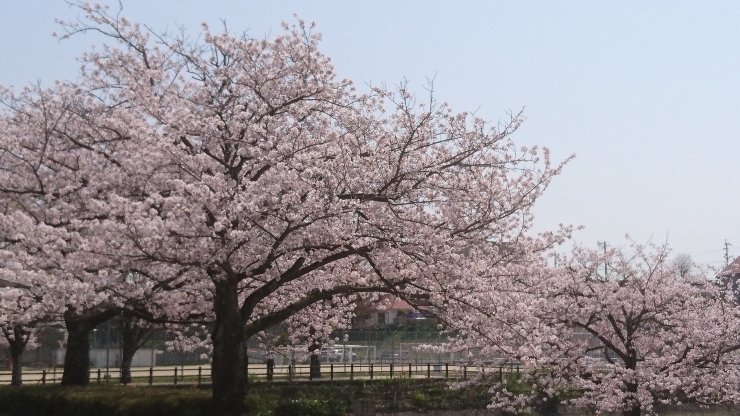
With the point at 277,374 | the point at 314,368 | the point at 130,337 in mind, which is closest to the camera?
the point at 130,337

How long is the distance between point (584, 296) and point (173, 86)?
11759 mm

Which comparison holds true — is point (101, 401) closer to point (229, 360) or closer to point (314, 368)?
point (229, 360)

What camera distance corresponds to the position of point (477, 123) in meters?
14.9

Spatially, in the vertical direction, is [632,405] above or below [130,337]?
below

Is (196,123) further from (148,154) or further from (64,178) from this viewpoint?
(64,178)

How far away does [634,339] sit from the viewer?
20156 mm

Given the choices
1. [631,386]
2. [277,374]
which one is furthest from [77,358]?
[277,374]

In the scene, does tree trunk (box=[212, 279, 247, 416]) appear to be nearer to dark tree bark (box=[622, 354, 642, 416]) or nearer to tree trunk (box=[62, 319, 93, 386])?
tree trunk (box=[62, 319, 93, 386])

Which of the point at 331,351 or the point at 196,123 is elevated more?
the point at 196,123

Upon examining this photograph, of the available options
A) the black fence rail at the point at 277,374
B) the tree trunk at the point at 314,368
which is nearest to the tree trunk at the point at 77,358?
the black fence rail at the point at 277,374

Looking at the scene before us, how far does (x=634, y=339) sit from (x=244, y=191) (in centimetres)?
1205

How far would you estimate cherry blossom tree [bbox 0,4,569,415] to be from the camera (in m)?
12.9

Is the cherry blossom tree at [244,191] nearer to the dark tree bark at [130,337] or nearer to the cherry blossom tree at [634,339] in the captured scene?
the cherry blossom tree at [634,339]

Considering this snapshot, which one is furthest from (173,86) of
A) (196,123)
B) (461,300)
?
(461,300)
